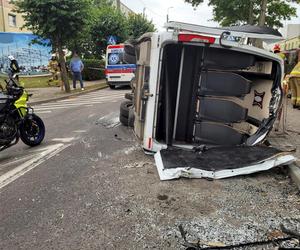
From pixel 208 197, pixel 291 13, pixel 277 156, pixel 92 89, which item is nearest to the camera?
pixel 208 197

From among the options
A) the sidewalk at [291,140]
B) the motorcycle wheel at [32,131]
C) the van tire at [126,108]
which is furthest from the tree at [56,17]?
the sidewalk at [291,140]

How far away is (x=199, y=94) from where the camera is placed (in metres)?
6.00

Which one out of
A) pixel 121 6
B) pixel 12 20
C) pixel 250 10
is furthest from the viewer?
pixel 121 6

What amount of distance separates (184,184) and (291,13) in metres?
24.0

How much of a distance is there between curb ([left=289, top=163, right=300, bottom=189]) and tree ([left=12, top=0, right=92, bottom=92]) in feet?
43.5

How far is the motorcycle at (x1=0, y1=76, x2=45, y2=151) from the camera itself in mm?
6363

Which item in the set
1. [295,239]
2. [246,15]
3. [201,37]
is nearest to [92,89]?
[246,15]

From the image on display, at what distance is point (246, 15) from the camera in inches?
1030

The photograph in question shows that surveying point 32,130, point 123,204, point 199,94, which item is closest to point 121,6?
point 32,130

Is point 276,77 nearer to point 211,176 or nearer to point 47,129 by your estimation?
point 211,176

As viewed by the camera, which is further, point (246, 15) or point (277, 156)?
point (246, 15)

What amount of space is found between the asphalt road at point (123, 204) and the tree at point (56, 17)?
11.0m

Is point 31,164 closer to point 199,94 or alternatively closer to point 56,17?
point 199,94

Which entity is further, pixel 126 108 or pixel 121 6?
pixel 121 6
